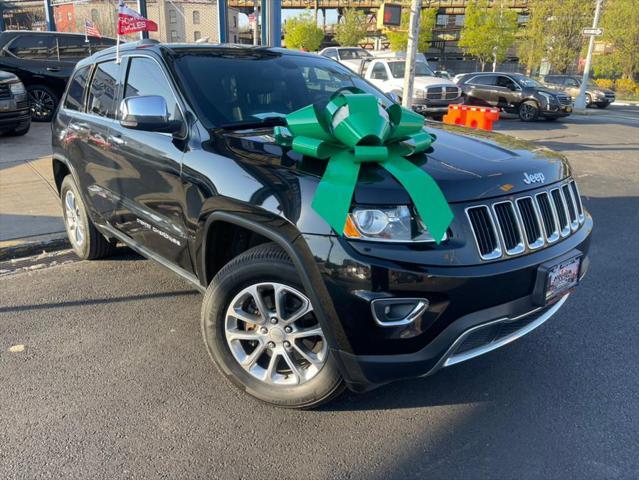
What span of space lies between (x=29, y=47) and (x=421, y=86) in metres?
10.3

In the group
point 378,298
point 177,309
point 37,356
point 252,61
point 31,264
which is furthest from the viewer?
point 31,264

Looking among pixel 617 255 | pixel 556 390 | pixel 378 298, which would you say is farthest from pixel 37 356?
pixel 617 255

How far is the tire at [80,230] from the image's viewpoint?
454cm

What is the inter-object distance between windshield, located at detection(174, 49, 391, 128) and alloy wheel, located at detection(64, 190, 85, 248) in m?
2.08

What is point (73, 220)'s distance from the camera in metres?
4.88

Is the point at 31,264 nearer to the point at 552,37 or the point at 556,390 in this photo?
the point at 556,390

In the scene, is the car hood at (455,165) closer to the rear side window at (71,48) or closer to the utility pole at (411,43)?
the utility pole at (411,43)

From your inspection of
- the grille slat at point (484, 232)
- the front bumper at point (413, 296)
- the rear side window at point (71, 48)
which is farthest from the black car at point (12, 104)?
the grille slat at point (484, 232)

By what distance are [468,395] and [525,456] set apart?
494 millimetres

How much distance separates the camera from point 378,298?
7.06 feet

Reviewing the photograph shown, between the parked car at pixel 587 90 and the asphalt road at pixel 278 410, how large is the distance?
78.6 feet

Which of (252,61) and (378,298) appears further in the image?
(252,61)

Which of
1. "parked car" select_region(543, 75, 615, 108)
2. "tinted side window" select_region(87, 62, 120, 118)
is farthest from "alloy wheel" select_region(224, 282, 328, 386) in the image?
"parked car" select_region(543, 75, 615, 108)

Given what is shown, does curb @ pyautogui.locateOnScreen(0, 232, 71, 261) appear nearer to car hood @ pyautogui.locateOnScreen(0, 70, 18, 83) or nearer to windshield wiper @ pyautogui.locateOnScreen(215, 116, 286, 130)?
windshield wiper @ pyautogui.locateOnScreen(215, 116, 286, 130)
